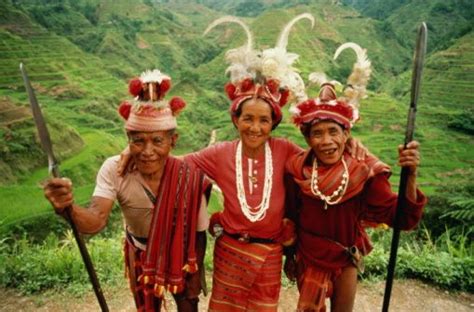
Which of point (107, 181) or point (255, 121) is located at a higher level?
point (255, 121)

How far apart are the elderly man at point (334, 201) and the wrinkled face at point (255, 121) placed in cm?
19

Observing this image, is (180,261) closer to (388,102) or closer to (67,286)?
(67,286)

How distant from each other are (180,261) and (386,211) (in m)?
1.31

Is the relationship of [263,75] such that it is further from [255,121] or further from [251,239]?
[251,239]

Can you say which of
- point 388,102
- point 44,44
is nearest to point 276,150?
point 388,102

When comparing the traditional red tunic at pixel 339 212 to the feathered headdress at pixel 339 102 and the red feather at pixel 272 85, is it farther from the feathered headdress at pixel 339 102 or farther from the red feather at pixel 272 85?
the red feather at pixel 272 85

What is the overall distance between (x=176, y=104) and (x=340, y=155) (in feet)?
3.41

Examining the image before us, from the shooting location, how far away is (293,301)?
4066 millimetres

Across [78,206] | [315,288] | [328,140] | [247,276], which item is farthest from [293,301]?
[78,206]

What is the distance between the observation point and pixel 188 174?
2674 mm

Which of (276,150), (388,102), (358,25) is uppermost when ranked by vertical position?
(358,25)

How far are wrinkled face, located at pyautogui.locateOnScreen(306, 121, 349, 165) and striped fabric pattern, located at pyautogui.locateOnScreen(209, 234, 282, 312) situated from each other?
0.68m

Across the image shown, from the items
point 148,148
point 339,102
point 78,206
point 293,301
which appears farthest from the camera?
point 293,301

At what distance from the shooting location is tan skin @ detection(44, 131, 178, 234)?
2316 millimetres
